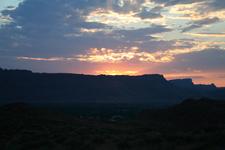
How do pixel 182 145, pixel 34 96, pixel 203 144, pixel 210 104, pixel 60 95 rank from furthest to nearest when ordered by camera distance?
1. pixel 60 95
2. pixel 34 96
3. pixel 210 104
4. pixel 182 145
5. pixel 203 144

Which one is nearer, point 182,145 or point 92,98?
point 182,145

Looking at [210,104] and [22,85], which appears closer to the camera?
[210,104]

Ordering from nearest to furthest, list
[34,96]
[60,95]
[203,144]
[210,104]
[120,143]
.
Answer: [203,144] < [120,143] < [210,104] < [34,96] < [60,95]

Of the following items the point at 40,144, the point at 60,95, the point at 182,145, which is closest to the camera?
the point at 182,145

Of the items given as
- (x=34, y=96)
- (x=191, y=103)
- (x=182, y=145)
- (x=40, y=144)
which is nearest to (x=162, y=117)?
(x=191, y=103)

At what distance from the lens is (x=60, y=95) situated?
18875cm

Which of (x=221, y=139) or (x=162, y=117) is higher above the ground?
(x=221, y=139)

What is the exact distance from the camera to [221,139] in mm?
16484

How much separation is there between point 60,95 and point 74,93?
7.83m

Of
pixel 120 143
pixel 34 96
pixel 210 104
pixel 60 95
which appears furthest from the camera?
pixel 60 95

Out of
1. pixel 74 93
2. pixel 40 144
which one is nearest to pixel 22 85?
pixel 74 93

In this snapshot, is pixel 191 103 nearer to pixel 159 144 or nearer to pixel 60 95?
pixel 159 144

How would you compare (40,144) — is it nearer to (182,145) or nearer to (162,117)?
(182,145)

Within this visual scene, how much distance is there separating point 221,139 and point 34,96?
16308cm
